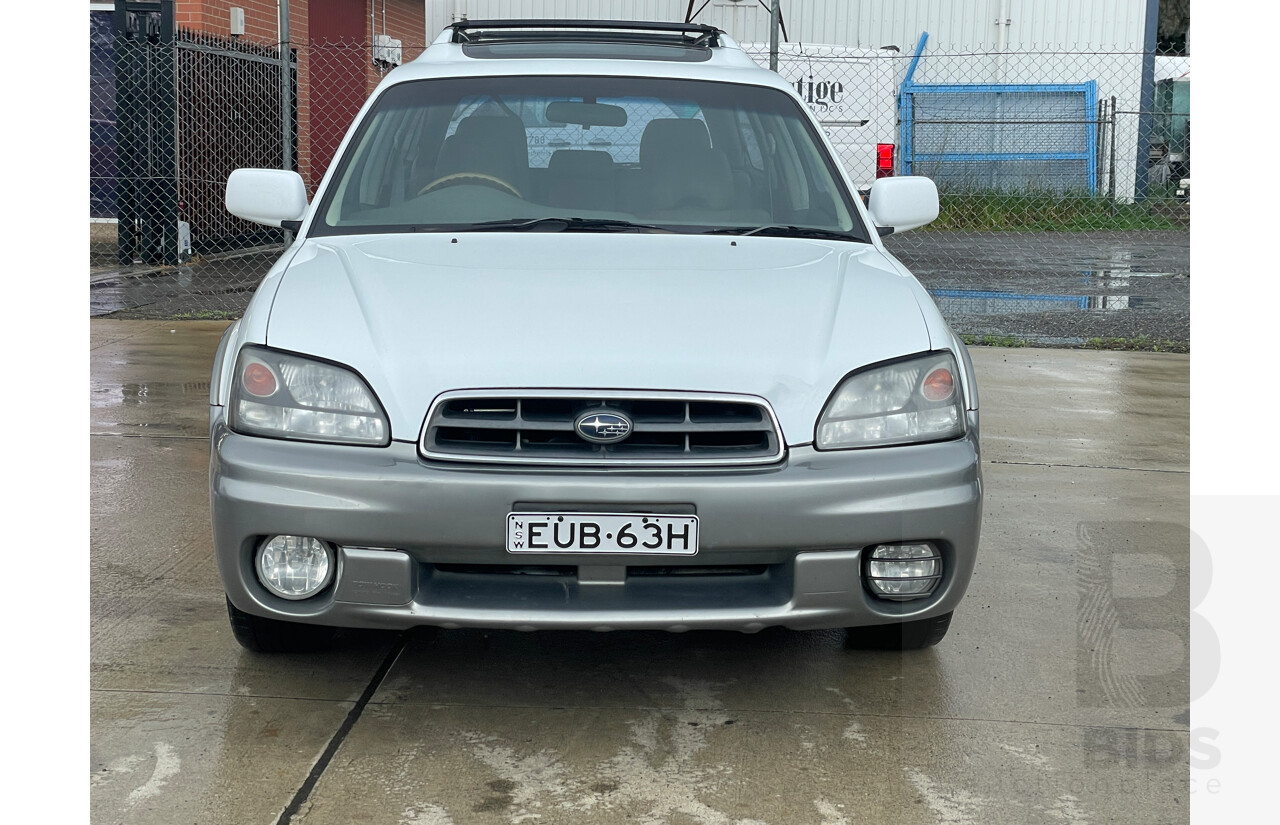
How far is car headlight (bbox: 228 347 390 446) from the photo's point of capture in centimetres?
288

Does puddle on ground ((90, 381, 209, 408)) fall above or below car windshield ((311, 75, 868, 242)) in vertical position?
below

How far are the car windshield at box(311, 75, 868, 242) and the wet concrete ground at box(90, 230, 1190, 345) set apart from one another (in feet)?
17.4

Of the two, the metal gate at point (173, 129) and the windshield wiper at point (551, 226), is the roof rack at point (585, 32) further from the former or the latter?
the metal gate at point (173, 129)

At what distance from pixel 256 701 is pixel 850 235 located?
2039 mm

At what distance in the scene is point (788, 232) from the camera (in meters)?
3.85

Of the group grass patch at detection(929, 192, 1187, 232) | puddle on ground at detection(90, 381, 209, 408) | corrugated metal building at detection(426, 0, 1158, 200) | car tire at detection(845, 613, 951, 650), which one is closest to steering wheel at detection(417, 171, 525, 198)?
car tire at detection(845, 613, 951, 650)

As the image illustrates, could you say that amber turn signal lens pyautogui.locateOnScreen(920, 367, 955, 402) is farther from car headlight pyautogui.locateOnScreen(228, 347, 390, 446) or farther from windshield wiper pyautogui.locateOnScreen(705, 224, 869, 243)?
car headlight pyautogui.locateOnScreen(228, 347, 390, 446)

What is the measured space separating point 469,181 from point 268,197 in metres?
0.60

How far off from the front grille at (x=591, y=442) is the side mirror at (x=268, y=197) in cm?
146

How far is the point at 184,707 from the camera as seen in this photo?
3.15m

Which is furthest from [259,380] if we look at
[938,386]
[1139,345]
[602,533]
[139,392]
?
[1139,345]

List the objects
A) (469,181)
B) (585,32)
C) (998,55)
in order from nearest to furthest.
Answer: (469,181), (585,32), (998,55)

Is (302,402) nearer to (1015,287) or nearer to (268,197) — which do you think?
(268,197)

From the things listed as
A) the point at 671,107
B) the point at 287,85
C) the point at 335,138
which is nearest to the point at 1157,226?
the point at 335,138
